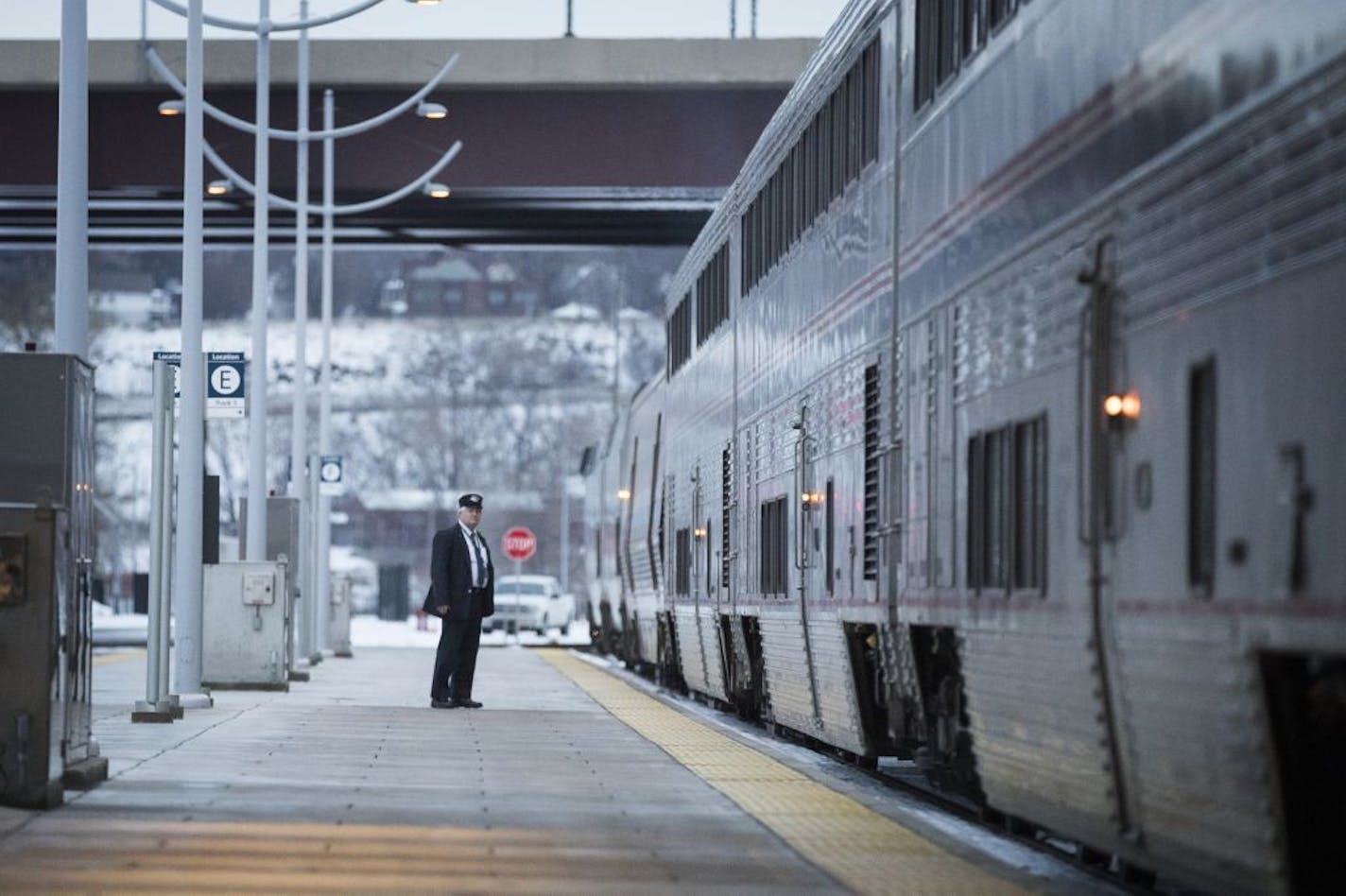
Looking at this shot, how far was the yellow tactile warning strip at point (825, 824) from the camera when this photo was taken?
9977 mm

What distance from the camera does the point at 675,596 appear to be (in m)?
25.6

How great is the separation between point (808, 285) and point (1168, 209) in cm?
836

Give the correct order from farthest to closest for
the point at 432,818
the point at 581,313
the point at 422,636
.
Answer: the point at 581,313 < the point at 422,636 < the point at 432,818

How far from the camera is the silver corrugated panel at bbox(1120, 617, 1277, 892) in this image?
24.0 ft

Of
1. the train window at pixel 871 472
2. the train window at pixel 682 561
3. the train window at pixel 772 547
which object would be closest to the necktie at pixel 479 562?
the train window at pixel 682 561

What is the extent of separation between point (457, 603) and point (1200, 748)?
15.3 meters

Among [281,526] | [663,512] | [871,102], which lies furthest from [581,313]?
[871,102]

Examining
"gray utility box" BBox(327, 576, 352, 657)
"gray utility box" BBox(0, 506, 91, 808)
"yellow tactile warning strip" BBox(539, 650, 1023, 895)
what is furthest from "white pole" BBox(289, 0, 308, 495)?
"gray utility box" BBox(0, 506, 91, 808)

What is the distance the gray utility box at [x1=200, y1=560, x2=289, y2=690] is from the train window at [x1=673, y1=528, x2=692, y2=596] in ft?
12.9

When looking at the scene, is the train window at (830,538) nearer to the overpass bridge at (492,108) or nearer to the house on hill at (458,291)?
the overpass bridge at (492,108)

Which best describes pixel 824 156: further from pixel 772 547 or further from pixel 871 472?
pixel 772 547

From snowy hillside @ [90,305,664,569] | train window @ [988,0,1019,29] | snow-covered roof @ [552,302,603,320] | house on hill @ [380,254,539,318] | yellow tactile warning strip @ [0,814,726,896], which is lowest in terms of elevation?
yellow tactile warning strip @ [0,814,726,896]

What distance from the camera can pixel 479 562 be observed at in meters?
22.8

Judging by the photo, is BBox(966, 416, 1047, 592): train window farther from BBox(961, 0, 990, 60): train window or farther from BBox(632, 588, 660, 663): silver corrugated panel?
BBox(632, 588, 660, 663): silver corrugated panel
